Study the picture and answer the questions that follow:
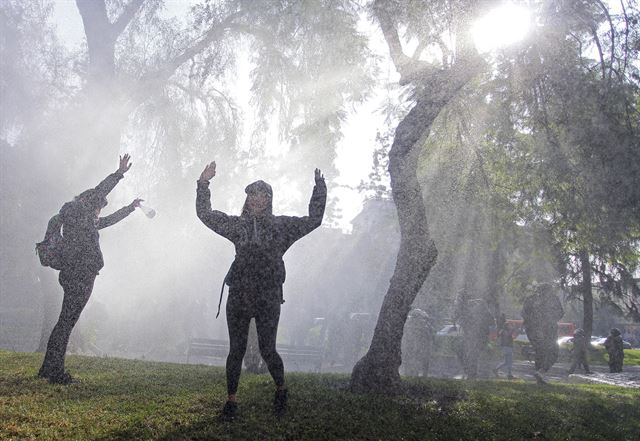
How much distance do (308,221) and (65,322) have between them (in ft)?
11.9

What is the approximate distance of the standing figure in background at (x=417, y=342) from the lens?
552 inches

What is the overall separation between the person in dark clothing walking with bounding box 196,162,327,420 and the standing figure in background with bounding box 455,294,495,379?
1042 centimetres

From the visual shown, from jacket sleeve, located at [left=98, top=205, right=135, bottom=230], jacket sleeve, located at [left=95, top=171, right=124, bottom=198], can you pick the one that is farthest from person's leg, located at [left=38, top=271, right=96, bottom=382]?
jacket sleeve, located at [left=95, top=171, right=124, bottom=198]

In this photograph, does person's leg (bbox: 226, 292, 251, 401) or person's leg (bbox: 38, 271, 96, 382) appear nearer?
person's leg (bbox: 226, 292, 251, 401)

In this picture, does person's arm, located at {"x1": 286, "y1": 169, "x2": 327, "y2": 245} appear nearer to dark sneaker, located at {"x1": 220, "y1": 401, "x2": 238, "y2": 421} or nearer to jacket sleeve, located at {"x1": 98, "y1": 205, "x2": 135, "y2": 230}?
dark sneaker, located at {"x1": 220, "y1": 401, "x2": 238, "y2": 421}

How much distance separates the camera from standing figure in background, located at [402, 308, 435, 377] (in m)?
14.0

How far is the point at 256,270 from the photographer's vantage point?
5.01 metres

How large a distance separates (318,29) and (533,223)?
26.2ft

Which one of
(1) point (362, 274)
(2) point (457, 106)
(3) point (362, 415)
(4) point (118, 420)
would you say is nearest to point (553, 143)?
(2) point (457, 106)

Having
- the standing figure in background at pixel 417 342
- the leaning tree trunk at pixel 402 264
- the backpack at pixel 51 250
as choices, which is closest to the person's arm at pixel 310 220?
the leaning tree trunk at pixel 402 264

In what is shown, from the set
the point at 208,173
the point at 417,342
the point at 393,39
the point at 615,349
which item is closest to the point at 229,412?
the point at 208,173

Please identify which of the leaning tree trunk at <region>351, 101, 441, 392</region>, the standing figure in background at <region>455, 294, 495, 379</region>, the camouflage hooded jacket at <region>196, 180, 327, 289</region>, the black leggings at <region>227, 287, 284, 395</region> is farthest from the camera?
the standing figure in background at <region>455, 294, 495, 379</region>

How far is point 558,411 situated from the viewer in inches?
263

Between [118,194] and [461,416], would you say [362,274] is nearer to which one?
[118,194]
